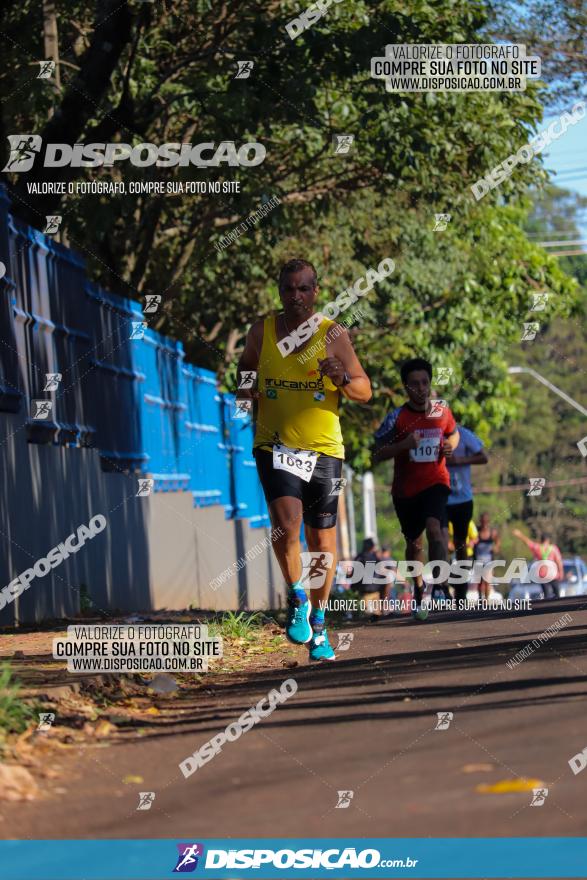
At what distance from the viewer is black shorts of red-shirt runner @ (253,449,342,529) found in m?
8.20

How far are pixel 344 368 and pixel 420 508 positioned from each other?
3741 mm

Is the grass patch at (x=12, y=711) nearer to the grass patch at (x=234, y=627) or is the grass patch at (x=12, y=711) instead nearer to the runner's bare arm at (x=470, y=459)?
the grass patch at (x=234, y=627)

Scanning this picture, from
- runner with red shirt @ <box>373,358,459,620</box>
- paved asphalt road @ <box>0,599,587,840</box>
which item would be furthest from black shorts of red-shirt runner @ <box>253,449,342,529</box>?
runner with red shirt @ <box>373,358,459,620</box>

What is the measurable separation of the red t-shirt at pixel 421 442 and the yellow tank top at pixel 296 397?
10.6 feet

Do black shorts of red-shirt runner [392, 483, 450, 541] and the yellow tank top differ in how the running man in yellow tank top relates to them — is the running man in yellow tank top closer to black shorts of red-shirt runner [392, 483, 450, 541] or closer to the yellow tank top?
the yellow tank top

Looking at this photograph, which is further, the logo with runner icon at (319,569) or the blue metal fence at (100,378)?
the blue metal fence at (100,378)

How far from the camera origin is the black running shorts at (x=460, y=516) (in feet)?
45.0

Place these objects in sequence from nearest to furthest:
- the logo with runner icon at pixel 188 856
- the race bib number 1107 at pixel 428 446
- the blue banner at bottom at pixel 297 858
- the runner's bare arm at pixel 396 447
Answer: the blue banner at bottom at pixel 297 858 < the logo with runner icon at pixel 188 856 < the runner's bare arm at pixel 396 447 < the race bib number 1107 at pixel 428 446

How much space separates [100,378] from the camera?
14086mm

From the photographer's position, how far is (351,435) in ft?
94.9

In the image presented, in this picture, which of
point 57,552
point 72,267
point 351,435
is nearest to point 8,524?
point 57,552

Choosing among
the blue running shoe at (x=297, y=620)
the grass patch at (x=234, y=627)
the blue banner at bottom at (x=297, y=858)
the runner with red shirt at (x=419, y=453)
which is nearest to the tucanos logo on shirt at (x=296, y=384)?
the blue running shoe at (x=297, y=620)

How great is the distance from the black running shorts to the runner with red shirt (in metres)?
2.01

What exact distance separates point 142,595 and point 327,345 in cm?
658
